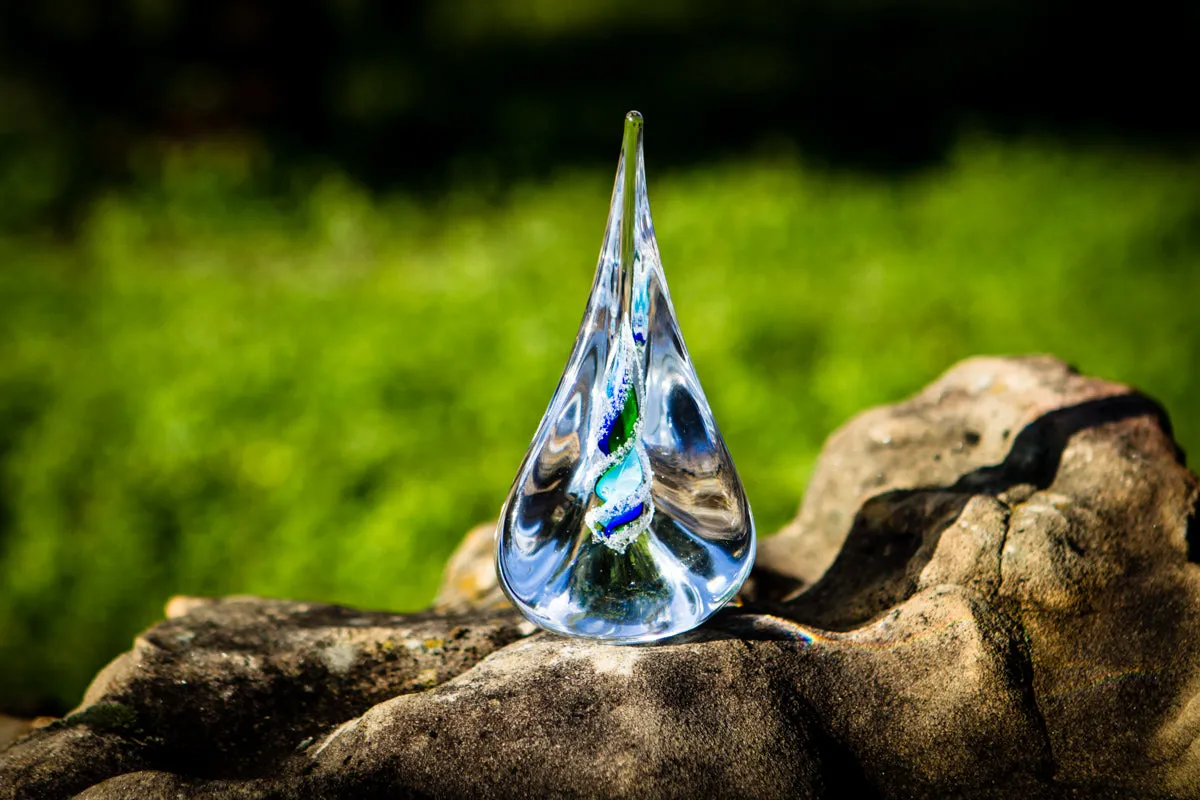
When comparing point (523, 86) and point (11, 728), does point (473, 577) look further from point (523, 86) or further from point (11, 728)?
point (523, 86)

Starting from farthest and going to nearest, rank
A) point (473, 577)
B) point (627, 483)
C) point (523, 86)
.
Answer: point (523, 86) < point (473, 577) < point (627, 483)

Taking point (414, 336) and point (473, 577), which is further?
point (414, 336)

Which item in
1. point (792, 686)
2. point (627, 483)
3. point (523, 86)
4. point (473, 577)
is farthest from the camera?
point (523, 86)

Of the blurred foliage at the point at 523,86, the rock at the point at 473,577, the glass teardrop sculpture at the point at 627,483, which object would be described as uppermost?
the blurred foliage at the point at 523,86

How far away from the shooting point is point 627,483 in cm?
171

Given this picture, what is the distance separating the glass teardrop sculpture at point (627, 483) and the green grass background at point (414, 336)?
164 centimetres

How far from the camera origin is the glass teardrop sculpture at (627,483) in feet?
5.50

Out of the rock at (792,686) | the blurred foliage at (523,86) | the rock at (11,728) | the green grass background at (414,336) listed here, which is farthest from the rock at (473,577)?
the blurred foliage at (523,86)

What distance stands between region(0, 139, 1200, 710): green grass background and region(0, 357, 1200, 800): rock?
55.9 inches

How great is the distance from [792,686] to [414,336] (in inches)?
120

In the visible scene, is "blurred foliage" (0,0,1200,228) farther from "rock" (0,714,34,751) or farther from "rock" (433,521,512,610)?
"rock" (0,714,34,751)

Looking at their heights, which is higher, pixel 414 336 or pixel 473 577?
pixel 414 336

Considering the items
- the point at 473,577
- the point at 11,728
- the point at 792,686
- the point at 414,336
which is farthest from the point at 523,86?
the point at 792,686

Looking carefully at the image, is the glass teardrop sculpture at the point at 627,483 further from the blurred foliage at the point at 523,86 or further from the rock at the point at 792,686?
the blurred foliage at the point at 523,86
